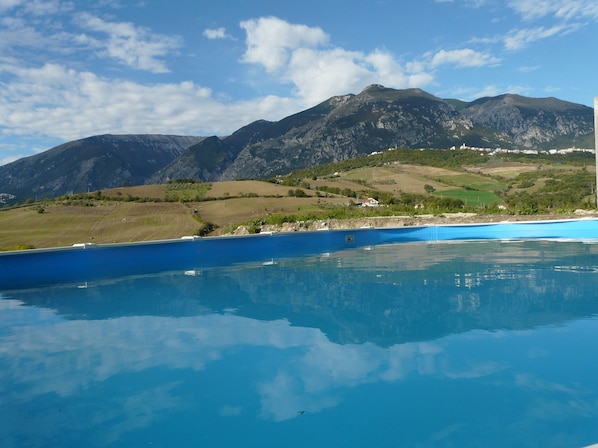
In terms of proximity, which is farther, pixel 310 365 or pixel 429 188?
pixel 429 188

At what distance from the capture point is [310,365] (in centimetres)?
382

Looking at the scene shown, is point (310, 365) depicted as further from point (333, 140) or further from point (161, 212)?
point (333, 140)

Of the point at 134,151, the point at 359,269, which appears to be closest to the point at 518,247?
the point at 359,269

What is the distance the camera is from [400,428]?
2.69m

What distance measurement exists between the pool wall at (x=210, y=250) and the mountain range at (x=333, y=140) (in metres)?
68.9

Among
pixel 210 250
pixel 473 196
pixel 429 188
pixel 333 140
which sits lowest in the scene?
pixel 210 250

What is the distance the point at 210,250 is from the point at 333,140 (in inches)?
3556

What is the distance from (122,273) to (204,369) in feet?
23.7

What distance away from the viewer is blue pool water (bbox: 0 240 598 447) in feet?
8.87

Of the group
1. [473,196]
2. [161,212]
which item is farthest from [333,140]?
[161,212]

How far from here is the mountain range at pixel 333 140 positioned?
99625 mm

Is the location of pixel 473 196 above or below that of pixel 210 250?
above

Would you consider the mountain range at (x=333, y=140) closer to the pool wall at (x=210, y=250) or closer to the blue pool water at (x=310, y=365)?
the pool wall at (x=210, y=250)

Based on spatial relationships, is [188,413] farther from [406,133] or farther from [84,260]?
[406,133]
